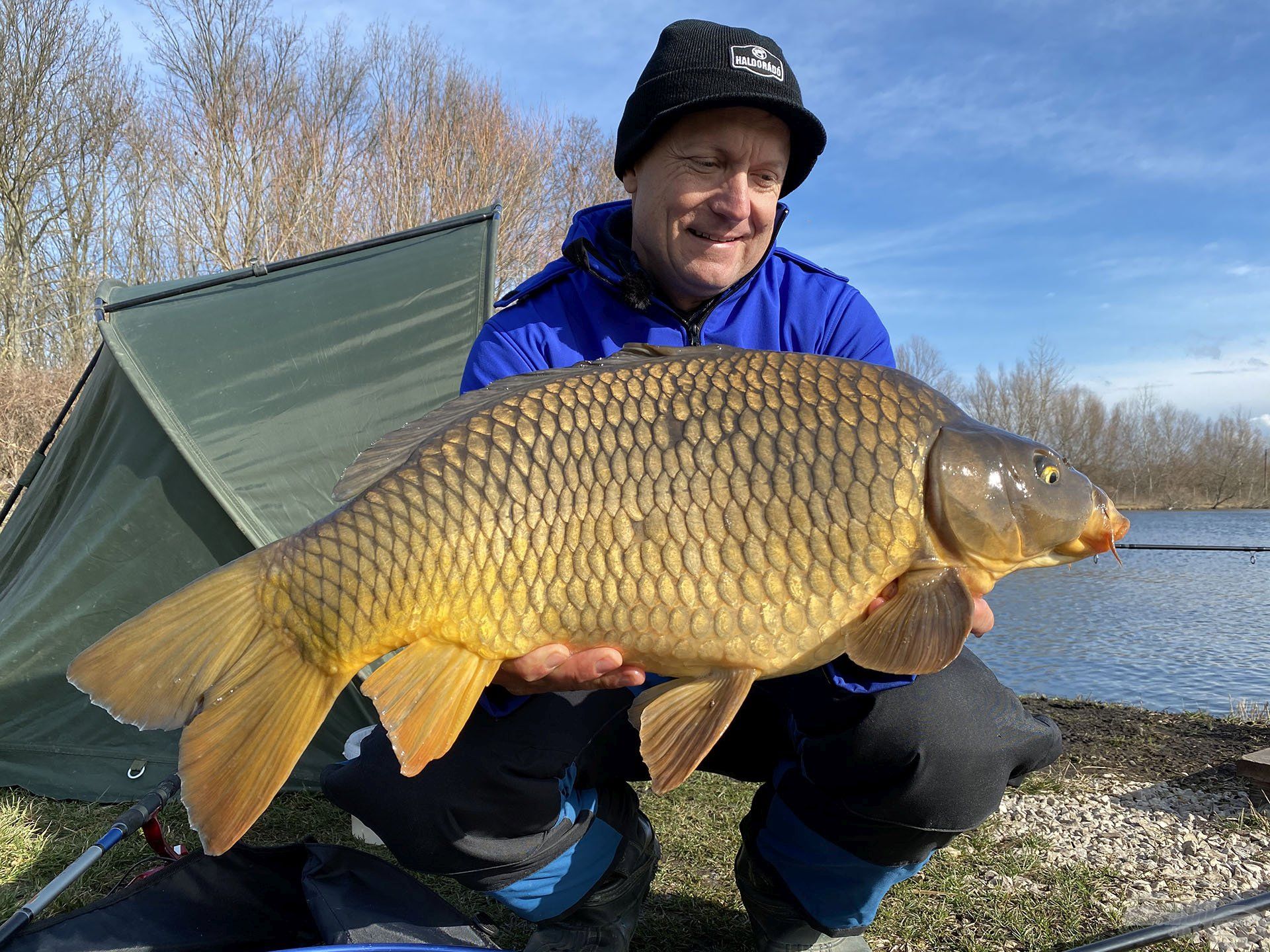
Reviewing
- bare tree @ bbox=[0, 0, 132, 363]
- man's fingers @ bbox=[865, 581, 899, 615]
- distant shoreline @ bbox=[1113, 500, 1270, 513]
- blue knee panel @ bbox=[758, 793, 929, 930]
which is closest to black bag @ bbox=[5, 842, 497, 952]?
blue knee panel @ bbox=[758, 793, 929, 930]

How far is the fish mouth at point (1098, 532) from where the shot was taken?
50.1 inches

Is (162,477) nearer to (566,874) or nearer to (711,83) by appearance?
(566,874)

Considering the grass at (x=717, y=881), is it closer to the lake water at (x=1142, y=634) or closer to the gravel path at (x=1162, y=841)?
the gravel path at (x=1162, y=841)

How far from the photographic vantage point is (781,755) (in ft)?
5.46

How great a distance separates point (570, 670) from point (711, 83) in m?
1.06

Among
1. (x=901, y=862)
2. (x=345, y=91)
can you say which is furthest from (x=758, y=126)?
(x=345, y=91)

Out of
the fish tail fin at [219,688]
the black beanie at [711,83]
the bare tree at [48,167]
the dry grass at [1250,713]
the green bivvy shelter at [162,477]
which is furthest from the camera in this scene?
the bare tree at [48,167]

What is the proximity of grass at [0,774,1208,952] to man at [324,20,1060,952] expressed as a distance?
13 centimetres

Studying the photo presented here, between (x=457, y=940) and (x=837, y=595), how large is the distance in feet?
2.53

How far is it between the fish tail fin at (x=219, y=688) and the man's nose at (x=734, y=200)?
1013 mm

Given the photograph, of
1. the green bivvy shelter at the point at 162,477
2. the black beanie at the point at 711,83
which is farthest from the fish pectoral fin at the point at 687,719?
the green bivvy shelter at the point at 162,477

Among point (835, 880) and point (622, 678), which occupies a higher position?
point (622, 678)

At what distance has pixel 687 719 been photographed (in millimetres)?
1208

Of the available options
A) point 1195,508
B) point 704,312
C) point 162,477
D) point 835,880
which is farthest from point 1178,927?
point 1195,508
